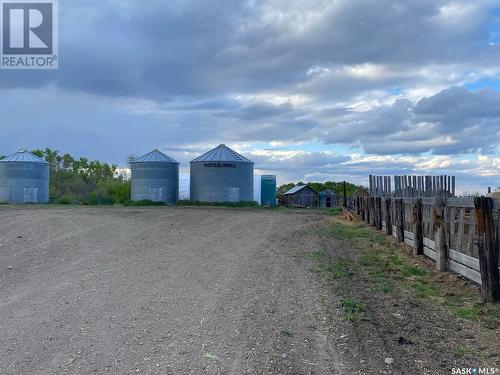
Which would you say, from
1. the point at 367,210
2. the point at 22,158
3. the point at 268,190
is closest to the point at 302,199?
the point at 268,190

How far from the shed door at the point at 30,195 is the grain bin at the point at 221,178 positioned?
14.5 meters

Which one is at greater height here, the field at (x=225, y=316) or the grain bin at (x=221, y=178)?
the grain bin at (x=221, y=178)

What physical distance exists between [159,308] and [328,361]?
2913 mm

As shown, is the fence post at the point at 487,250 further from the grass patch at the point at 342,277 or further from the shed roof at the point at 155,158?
the shed roof at the point at 155,158

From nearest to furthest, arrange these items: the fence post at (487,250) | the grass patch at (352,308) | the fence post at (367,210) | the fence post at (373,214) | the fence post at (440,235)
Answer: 1. the grass patch at (352,308)
2. the fence post at (487,250)
3. the fence post at (440,235)
4. the fence post at (373,214)
5. the fence post at (367,210)

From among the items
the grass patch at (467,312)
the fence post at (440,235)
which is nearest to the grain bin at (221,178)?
the fence post at (440,235)

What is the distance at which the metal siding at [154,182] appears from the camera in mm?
49594

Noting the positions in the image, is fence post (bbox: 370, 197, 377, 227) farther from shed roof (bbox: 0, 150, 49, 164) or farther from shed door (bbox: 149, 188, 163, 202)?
shed roof (bbox: 0, 150, 49, 164)

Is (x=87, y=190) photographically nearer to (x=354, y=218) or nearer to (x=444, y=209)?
(x=354, y=218)

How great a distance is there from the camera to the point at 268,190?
59.4 meters

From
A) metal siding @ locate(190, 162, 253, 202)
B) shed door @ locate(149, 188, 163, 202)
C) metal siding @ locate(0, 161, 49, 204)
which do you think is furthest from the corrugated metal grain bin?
metal siding @ locate(0, 161, 49, 204)

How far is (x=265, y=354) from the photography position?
5.66 meters

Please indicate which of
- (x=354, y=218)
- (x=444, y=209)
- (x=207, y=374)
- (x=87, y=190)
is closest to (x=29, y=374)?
(x=207, y=374)

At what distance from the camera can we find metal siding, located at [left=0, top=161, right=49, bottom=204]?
50.8 metres
